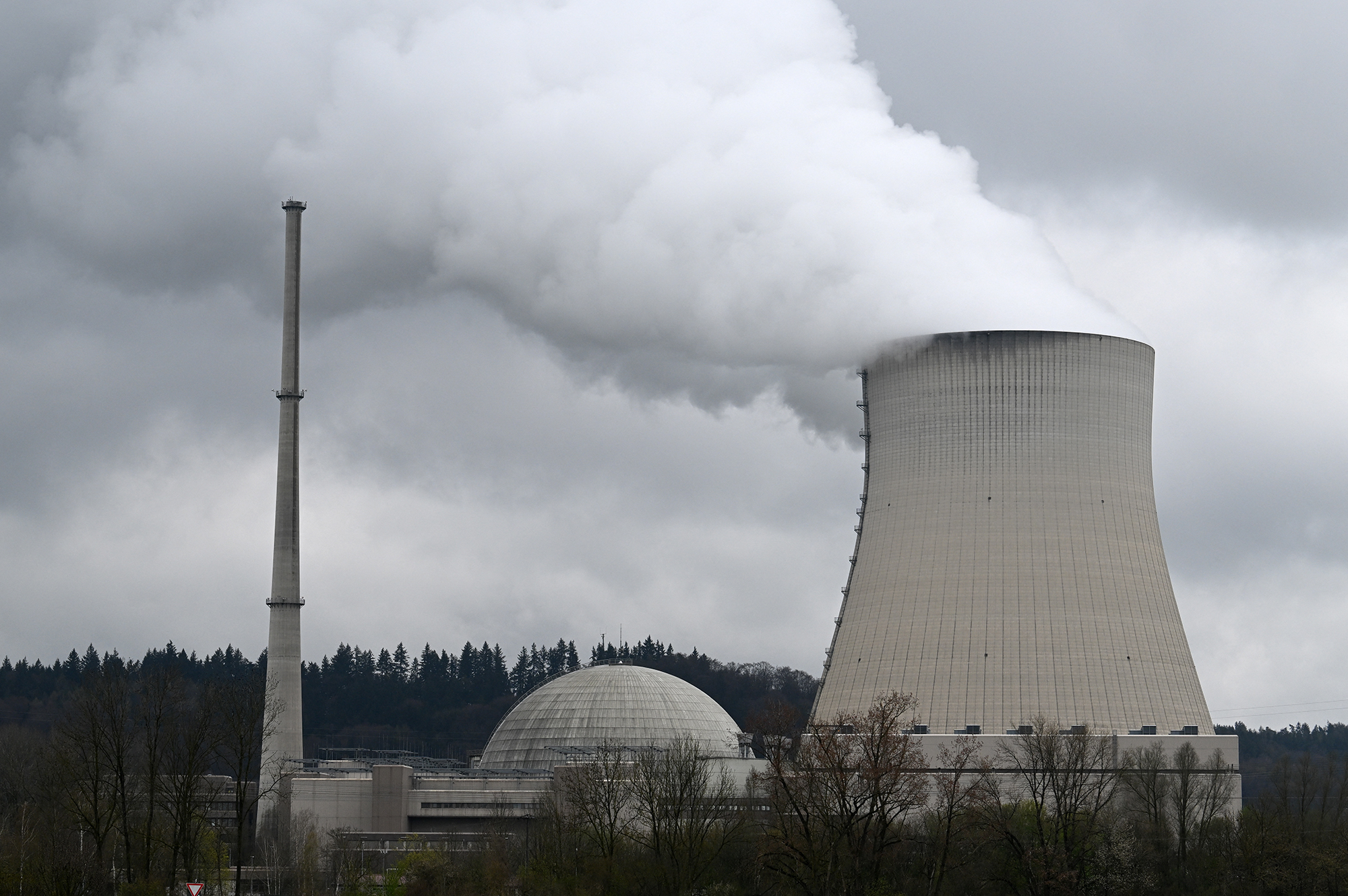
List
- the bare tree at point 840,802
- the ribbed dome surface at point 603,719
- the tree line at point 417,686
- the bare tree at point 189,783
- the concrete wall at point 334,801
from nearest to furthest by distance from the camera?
the bare tree at point 840,802, the bare tree at point 189,783, the concrete wall at point 334,801, the ribbed dome surface at point 603,719, the tree line at point 417,686

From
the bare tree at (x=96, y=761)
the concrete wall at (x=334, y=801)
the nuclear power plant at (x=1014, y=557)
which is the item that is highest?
the nuclear power plant at (x=1014, y=557)

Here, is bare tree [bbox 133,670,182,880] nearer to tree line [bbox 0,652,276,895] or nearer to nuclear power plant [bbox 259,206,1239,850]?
tree line [bbox 0,652,276,895]

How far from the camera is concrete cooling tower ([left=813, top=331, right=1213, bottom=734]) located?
118 feet

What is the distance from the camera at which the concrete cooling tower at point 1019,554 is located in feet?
118

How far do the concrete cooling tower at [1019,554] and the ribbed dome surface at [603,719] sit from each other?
15.6 metres

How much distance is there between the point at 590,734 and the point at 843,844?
68.0 ft

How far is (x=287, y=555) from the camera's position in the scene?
157 feet

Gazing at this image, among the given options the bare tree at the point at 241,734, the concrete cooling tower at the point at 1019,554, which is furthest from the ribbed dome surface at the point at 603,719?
the concrete cooling tower at the point at 1019,554

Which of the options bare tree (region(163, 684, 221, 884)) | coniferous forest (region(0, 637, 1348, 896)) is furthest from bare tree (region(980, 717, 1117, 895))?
bare tree (region(163, 684, 221, 884))

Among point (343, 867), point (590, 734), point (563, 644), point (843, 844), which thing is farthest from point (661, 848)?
point (563, 644)

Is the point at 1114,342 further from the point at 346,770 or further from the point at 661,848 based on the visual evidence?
the point at 346,770

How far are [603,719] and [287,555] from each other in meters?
10.4

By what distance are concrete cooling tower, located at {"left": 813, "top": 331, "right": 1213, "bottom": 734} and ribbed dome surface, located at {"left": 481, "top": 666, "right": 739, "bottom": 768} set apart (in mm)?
15600

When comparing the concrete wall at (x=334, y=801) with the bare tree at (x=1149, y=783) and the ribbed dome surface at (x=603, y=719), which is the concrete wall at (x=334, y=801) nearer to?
the ribbed dome surface at (x=603, y=719)
